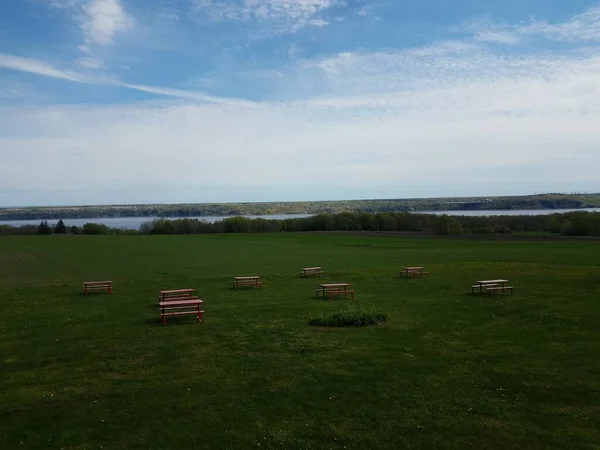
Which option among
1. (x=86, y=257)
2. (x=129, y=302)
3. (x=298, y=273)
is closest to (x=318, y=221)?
(x=86, y=257)

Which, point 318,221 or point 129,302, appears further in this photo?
point 318,221

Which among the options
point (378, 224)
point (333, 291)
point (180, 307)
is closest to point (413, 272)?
point (333, 291)

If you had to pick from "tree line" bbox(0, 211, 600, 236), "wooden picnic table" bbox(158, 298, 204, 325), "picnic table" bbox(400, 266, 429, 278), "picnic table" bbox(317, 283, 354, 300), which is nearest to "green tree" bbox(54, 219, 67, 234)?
"tree line" bbox(0, 211, 600, 236)

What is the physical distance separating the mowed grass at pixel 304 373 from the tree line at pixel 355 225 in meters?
77.3

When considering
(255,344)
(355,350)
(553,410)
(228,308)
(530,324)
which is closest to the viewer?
(553,410)

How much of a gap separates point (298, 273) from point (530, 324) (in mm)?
19552

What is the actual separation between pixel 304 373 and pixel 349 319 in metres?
5.28

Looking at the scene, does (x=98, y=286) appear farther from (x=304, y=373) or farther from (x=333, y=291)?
(x=304, y=373)

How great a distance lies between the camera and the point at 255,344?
13906mm

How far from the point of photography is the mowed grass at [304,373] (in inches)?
327

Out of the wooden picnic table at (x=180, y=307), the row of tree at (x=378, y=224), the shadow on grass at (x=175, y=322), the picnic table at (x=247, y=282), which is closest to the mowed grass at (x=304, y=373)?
the shadow on grass at (x=175, y=322)

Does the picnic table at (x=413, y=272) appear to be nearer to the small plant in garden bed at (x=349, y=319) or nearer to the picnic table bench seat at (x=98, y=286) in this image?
the small plant in garden bed at (x=349, y=319)

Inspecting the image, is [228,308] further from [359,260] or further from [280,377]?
[359,260]

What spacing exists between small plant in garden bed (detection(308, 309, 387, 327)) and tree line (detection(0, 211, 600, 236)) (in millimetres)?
78588
